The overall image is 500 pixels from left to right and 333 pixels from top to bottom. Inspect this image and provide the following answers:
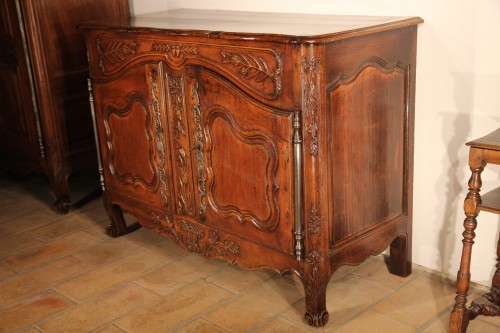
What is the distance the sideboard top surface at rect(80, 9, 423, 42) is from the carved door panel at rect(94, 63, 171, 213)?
22cm

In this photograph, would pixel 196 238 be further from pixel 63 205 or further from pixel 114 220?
pixel 63 205

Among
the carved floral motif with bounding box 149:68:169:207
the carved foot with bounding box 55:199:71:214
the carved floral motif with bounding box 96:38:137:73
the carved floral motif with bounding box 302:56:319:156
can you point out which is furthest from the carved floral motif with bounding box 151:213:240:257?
the carved foot with bounding box 55:199:71:214

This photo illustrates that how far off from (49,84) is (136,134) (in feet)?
3.11

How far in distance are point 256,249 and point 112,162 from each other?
106 centimetres

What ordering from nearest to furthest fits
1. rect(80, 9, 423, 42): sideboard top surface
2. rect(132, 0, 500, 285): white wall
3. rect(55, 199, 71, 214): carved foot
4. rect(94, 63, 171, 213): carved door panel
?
rect(80, 9, 423, 42): sideboard top surface → rect(132, 0, 500, 285): white wall → rect(94, 63, 171, 213): carved door panel → rect(55, 199, 71, 214): carved foot

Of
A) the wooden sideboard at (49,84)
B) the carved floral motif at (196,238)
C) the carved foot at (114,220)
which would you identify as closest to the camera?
the carved floral motif at (196,238)

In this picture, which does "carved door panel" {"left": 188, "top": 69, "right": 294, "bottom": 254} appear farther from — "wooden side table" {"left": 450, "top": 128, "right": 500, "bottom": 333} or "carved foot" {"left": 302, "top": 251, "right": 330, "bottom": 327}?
Result: "wooden side table" {"left": 450, "top": 128, "right": 500, "bottom": 333}

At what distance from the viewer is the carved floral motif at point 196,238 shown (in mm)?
2680

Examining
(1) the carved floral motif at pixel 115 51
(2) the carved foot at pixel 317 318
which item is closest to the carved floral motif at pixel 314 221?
(2) the carved foot at pixel 317 318

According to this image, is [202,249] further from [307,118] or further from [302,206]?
[307,118]

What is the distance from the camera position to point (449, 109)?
2.58m

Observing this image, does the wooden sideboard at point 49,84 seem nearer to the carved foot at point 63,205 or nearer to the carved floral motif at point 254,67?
the carved foot at point 63,205

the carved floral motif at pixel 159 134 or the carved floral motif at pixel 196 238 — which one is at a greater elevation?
the carved floral motif at pixel 159 134

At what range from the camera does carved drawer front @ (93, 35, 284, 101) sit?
224 centimetres
